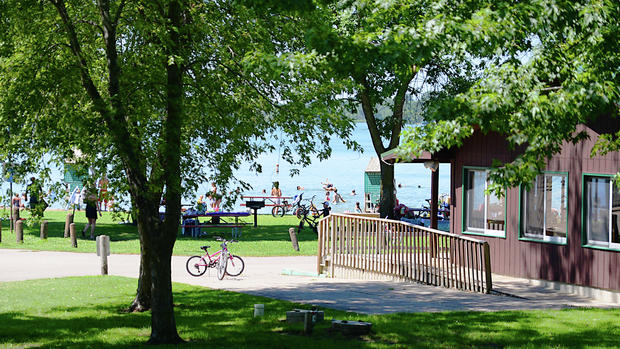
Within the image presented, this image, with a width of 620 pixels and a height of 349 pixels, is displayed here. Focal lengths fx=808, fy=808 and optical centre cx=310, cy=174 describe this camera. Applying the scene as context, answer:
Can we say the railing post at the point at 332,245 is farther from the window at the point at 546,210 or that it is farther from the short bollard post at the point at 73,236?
the short bollard post at the point at 73,236

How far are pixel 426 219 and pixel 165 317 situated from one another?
2586cm

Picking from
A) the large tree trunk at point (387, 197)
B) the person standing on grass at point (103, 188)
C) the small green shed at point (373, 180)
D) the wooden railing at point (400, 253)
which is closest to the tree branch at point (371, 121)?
the large tree trunk at point (387, 197)

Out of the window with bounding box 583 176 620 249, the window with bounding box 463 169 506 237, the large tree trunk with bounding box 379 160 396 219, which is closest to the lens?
the window with bounding box 583 176 620 249

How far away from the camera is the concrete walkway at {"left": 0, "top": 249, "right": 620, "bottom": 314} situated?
14.2 m

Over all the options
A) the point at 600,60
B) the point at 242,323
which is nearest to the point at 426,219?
the point at 242,323

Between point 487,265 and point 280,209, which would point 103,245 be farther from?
point 280,209

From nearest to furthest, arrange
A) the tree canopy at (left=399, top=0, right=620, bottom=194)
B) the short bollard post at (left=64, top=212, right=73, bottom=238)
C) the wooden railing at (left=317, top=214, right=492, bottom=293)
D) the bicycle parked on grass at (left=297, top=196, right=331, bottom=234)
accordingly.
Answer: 1. the tree canopy at (left=399, top=0, right=620, bottom=194)
2. the wooden railing at (left=317, top=214, right=492, bottom=293)
3. the short bollard post at (left=64, top=212, right=73, bottom=238)
4. the bicycle parked on grass at (left=297, top=196, right=331, bottom=234)

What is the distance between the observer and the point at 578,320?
1234 centimetres

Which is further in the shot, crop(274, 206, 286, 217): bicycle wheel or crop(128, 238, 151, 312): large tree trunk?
crop(274, 206, 286, 217): bicycle wheel

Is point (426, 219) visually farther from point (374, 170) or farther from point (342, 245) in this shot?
point (342, 245)

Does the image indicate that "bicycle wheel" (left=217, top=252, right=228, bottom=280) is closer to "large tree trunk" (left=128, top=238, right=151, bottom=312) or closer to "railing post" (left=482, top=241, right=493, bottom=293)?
"large tree trunk" (left=128, top=238, right=151, bottom=312)

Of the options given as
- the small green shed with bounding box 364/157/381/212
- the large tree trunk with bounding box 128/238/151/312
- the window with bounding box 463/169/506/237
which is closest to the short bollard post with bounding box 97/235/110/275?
the large tree trunk with bounding box 128/238/151/312

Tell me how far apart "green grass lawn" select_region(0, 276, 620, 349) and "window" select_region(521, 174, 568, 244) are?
11.7 ft

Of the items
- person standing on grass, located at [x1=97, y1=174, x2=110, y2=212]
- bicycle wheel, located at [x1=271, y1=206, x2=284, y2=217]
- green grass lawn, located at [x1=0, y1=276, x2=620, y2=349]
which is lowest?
green grass lawn, located at [x1=0, y1=276, x2=620, y2=349]
